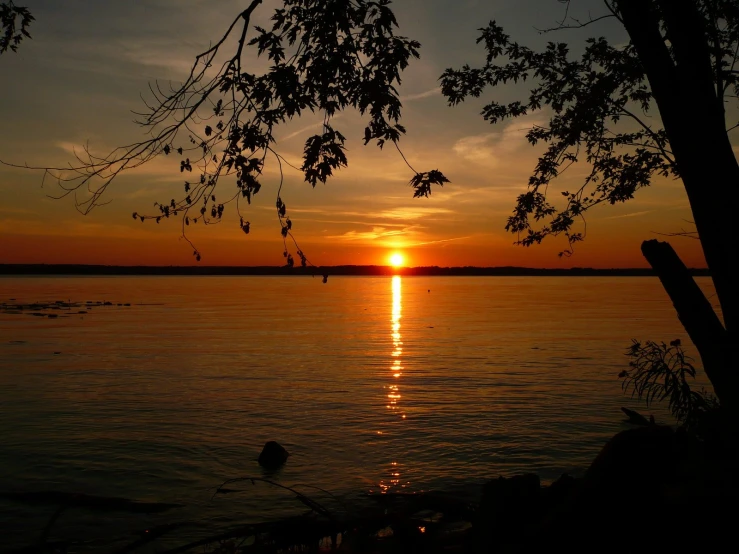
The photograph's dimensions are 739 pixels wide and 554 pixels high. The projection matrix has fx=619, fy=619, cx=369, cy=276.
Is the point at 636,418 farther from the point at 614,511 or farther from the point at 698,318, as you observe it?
the point at 614,511

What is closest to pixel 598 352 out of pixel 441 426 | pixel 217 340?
pixel 441 426

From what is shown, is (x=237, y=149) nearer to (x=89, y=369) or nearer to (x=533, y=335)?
(x=89, y=369)

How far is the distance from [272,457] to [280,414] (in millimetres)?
5239

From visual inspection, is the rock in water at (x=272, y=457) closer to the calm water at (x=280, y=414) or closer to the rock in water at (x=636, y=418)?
the calm water at (x=280, y=414)

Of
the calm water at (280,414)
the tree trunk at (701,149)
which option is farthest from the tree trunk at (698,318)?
the calm water at (280,414)

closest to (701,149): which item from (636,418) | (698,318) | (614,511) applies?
(698,318)

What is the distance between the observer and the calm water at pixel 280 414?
40.7 feet

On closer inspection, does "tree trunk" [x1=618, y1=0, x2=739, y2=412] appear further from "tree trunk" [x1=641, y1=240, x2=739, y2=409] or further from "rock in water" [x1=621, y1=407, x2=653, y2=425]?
"rock in water" [x1=621, y1=407, x2=653, y2=425]

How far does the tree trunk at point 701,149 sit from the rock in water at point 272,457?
9.41 meters

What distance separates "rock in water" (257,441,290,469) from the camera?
1352cm

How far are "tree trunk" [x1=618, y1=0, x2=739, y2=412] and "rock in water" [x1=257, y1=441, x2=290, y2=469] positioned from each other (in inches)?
370

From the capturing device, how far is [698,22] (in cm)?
650

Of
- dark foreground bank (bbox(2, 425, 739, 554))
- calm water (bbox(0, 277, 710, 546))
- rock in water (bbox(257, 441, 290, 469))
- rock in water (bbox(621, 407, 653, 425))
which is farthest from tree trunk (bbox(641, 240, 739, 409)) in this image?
rock in water (bbox(621, 407, 653, 425))

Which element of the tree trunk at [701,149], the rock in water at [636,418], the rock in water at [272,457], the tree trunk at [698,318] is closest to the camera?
the tree trunk at [701,149]
